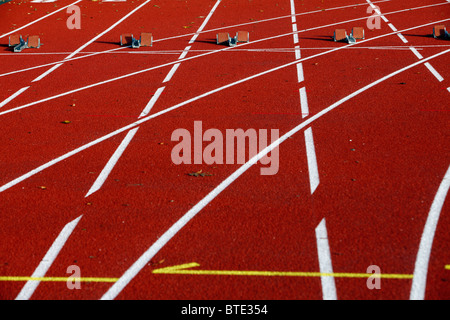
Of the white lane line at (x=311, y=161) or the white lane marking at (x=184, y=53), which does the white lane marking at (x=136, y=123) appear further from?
the white lane marking at (x=184, y=53)

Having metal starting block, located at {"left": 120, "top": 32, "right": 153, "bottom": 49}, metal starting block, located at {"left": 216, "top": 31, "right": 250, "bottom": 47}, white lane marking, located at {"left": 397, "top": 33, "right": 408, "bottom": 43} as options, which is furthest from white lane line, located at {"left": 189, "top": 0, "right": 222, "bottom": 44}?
white lane marking, located at {"left": 397, "top": 33, "right": 408, "bottom": 43}

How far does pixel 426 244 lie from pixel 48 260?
4092 mm

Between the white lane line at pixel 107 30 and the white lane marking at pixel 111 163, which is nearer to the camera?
the white lane marking at pixel 111 163

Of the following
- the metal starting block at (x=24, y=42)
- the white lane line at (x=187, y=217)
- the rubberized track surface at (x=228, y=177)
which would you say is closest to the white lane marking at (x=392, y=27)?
the rubberized track surface at (x=228, y=177)

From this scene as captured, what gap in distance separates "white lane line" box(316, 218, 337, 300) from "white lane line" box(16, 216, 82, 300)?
9.32 ft

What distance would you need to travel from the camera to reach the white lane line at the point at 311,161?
643cm

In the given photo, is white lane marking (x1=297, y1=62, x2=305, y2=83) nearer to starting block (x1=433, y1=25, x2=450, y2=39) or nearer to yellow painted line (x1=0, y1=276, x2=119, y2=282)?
starting block (x1=433, y1=25, x2=450, y2=39)

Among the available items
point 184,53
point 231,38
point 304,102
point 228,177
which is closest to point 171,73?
point 184,53

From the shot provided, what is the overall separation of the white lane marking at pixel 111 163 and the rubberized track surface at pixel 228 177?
3cm

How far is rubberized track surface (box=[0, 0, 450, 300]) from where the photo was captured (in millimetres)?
4785

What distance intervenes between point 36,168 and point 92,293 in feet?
10.3

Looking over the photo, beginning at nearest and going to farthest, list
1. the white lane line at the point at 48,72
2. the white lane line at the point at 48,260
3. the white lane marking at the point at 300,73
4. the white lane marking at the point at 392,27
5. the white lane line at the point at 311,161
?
1. the white lane line at the point at 48,260
2. the white lane line at the point at 311,161
3. the white lane marking at the point at 300,73
4. the white lane line at the point at 48,72
5. the white lane marking at the point at 392,27

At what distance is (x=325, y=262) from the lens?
16.1 feet
